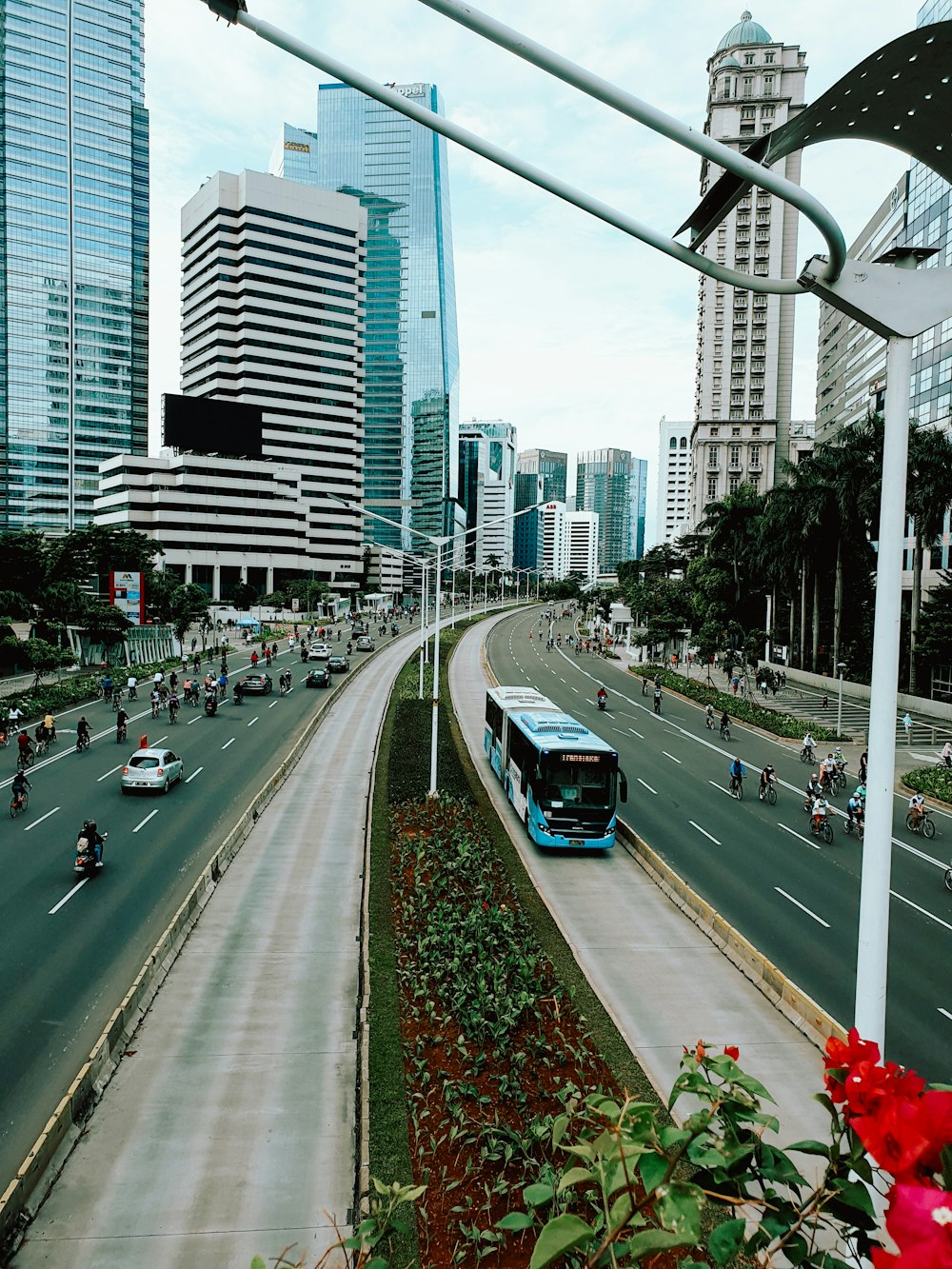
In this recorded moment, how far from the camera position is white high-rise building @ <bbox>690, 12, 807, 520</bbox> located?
9938cm

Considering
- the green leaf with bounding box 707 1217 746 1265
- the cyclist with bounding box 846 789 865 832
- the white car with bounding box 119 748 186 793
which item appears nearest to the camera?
the green leaf with bounding box 707 1217 746 1265

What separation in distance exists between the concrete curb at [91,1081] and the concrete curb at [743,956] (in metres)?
7.69

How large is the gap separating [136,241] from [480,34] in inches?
7433

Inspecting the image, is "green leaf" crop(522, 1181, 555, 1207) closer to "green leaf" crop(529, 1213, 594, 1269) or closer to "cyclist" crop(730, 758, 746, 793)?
"green leaf" crop(529, 1213, 594, 1269)

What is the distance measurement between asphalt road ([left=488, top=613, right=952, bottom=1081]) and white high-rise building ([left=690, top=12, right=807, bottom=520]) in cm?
6651

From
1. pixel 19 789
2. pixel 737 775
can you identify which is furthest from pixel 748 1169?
pixel 737 775

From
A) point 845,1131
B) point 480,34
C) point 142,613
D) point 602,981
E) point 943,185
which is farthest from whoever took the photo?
point 142,613

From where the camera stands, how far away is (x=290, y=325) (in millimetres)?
145375

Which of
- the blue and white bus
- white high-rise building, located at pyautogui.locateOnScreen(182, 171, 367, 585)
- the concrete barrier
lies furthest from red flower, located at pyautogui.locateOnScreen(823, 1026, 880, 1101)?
white high-rise building, located at pyautogui.locateOnScreen(182, 171, 367, 585)

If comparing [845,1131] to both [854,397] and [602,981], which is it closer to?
[602,981]

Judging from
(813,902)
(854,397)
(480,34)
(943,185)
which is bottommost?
(813,902)

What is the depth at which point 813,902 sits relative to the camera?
67.7 feet

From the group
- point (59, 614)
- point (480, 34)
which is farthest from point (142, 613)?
point (480, 34)

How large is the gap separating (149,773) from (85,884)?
342 inches
